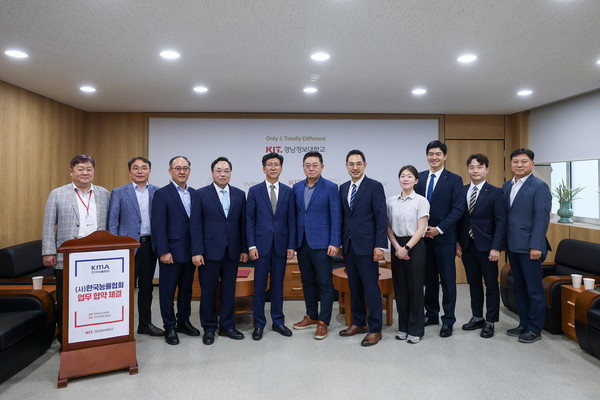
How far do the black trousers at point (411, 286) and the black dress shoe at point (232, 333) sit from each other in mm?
1581

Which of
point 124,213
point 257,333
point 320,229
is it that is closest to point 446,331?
point 320,229

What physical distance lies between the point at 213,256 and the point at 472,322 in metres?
2.77

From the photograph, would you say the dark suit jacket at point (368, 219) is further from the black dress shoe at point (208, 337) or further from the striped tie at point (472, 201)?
the black dress shoe at point (208, 337)

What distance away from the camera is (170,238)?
3.71 meters

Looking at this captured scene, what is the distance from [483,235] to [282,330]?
223 centimetres

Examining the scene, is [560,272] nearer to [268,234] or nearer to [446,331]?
[446,331]

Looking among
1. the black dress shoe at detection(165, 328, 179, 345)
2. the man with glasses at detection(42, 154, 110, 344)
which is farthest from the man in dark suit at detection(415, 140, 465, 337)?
the man with glasses at detection(42, 154, 110, 344)

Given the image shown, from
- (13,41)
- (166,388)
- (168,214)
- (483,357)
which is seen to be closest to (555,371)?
(483,357)

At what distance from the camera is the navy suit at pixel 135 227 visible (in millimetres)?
3736

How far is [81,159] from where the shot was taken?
340 centimetres

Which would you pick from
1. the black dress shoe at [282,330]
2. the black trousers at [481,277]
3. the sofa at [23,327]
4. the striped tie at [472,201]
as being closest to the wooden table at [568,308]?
the black trousers at [481,277]

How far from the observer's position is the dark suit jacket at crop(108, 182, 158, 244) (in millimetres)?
3723

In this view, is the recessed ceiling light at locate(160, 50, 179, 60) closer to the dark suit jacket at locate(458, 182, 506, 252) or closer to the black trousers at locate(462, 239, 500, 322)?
the dark suit jacket at locate(458, 182, 506, 252)

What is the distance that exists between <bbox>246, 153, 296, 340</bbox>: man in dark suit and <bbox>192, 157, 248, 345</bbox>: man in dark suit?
0.13 meters
